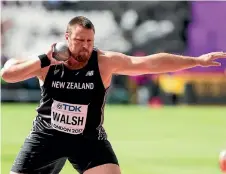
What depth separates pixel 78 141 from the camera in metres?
7.68

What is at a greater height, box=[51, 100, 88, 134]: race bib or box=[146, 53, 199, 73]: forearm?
box=[146, 53, 199, 73]: forearm

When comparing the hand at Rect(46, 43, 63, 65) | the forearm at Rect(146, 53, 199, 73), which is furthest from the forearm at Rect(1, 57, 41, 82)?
the forearm at Rect(146, 53, 199, 73)

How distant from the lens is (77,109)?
7.62 m

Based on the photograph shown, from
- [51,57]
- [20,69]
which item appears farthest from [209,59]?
[20,69]

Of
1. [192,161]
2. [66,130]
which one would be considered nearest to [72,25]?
[66,130]

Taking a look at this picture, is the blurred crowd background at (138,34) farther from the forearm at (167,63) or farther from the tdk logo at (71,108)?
the tdk logo at (71,108)

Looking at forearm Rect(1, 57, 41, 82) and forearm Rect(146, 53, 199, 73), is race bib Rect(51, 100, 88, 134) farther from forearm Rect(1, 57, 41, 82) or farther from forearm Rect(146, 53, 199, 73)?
forearm Rect(146, 53, 199, 73)

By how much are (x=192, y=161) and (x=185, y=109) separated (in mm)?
→ 15554

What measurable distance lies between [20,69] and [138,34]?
2555 cm

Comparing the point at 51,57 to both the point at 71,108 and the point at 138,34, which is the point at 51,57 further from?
the point at 138,34

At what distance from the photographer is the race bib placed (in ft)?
25.0

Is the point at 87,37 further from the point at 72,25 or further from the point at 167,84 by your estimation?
the point at 167,84

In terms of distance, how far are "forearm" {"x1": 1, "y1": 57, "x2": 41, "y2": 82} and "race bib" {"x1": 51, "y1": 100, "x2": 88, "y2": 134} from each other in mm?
516

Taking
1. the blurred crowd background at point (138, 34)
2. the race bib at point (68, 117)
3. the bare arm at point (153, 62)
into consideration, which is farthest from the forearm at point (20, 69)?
the blurred crowd background at point (138, 34)
